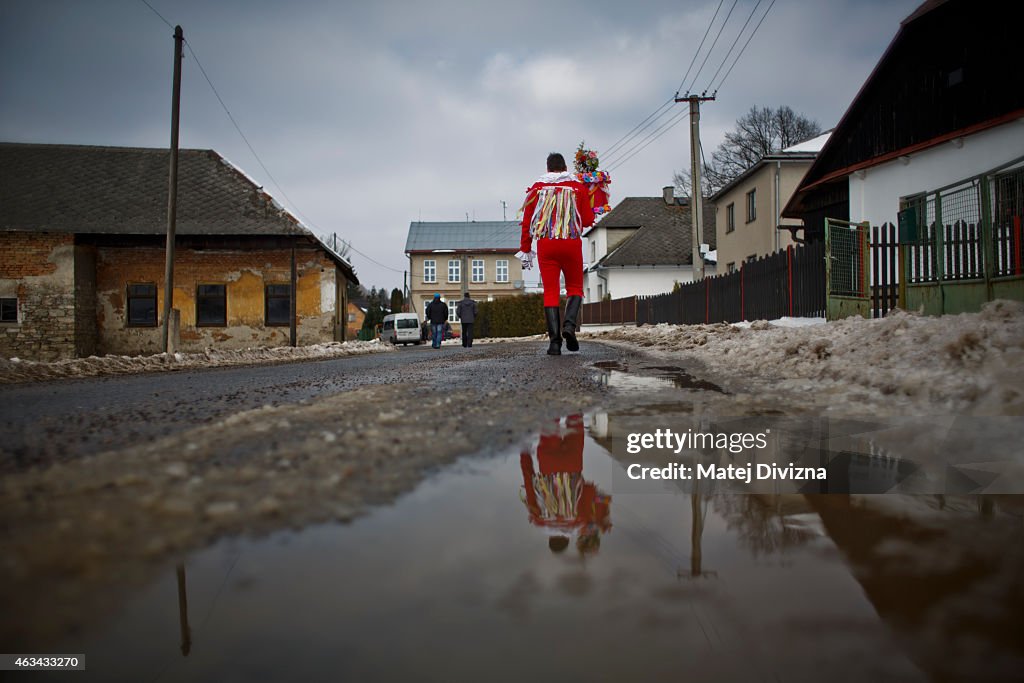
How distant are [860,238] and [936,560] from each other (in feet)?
32.2

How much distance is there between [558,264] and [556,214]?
1.84ft

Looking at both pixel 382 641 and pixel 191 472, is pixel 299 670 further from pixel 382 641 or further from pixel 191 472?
pixel 191 472

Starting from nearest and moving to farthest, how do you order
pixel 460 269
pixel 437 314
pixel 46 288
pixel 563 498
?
pixel 563 498
pixel 46 288
pixel 437 314
pixel 460 269

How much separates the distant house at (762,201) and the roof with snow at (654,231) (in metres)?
4.73

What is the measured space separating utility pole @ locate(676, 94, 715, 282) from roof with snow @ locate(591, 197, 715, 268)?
1175 cm

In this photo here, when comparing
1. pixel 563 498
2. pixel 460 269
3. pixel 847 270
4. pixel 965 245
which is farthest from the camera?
pixel 460 269

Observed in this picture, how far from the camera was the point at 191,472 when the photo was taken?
1494 millimetres

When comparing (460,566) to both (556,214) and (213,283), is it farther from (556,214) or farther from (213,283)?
(213,283)

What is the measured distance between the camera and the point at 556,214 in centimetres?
684

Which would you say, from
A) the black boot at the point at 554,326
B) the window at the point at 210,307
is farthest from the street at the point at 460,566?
the window at the point at 210,307

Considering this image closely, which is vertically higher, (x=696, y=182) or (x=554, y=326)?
(x=696, y=182)

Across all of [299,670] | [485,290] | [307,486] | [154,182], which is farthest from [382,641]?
[485,290]

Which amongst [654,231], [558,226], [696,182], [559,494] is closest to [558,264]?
[558,226]

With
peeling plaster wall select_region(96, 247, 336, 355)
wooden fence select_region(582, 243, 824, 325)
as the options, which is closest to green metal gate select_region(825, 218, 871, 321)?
wooden fence select_region(582, 243, 824, 325)
